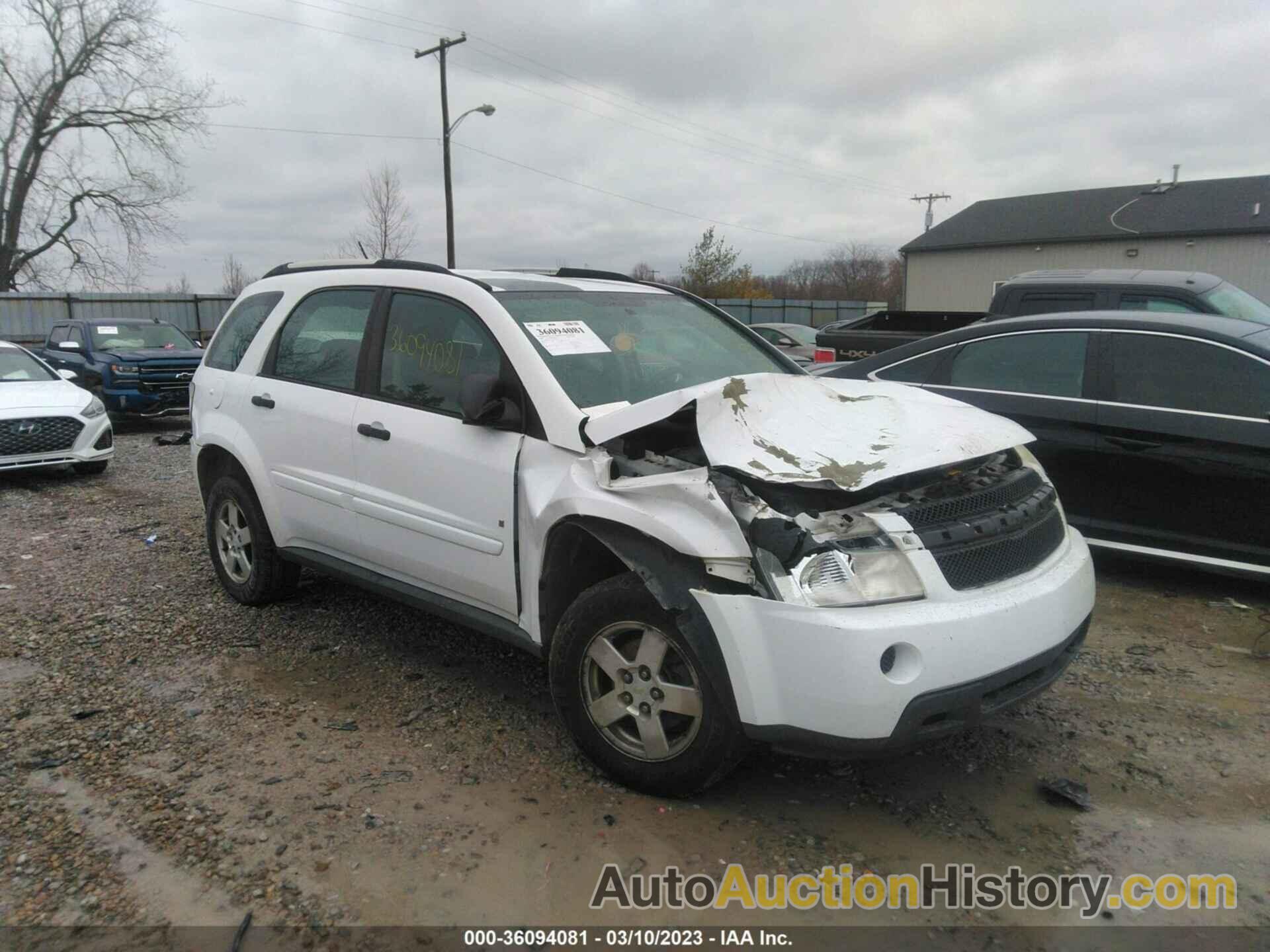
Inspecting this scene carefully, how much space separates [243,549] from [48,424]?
5.50 metres

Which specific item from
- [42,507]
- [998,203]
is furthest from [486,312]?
[998,203]

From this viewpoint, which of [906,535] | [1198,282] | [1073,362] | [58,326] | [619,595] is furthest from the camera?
[58,326]

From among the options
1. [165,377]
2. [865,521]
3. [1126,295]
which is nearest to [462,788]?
[865,521]

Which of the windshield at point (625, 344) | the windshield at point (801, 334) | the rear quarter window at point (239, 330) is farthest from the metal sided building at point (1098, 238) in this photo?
the rear quarter window at point (239, 330)

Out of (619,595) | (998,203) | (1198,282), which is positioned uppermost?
(998,203)

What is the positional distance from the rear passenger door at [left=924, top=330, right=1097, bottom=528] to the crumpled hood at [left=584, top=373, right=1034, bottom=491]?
187 centimetres

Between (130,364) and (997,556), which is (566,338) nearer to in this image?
(997,556)

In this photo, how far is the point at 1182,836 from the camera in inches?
114

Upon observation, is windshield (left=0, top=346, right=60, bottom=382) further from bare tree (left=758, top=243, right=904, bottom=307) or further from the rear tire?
bare tree (left=758, top=243, right=904, bottom=307)

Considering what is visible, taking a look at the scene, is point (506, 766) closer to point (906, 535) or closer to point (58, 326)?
point (906, 535)

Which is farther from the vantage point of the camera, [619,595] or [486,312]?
[486,312]

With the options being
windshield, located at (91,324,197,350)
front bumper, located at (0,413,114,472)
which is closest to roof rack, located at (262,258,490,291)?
front bumper, located at (0,413,114,472)

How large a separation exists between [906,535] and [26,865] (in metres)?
2.92

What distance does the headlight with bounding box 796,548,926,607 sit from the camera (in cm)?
264
